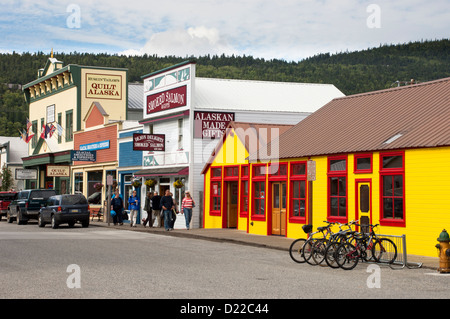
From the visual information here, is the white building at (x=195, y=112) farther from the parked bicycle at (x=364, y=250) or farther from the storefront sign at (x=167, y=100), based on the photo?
the parked bicycle at (x=364, y=250)

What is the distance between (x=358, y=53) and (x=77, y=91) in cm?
7198

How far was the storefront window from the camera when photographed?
47250 millimetres

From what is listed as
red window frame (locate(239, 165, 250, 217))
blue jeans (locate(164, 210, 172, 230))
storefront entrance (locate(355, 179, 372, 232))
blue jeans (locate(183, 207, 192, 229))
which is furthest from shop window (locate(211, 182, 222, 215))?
storefront entrance (locate(355, 179, 372, 232))

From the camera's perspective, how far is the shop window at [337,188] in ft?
76.5

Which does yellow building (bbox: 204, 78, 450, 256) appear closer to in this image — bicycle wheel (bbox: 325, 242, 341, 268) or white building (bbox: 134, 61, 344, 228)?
white building (bbox: 134, 61, 344, 228)

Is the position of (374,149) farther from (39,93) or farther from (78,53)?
(78,53)

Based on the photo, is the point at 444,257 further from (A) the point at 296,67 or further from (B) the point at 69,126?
(A) the point at 296,67

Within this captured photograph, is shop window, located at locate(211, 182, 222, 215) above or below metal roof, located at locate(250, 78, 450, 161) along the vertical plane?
below

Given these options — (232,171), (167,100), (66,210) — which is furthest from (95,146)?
(232,171)

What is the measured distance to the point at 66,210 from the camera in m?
33.7

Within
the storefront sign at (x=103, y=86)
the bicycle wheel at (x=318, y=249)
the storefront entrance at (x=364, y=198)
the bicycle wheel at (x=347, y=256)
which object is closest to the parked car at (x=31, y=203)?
the storefront sign at (x=103, y=86)

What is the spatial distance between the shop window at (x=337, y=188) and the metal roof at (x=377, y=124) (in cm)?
44

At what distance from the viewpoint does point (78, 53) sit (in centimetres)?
12575

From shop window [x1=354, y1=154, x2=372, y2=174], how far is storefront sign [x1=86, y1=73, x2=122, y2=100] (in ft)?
106
